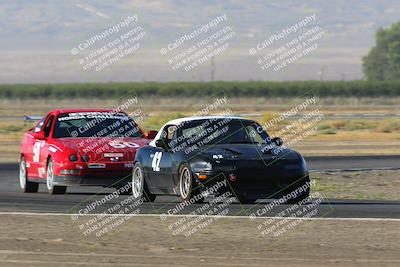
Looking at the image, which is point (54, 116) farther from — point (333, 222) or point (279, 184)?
point (333, 222)

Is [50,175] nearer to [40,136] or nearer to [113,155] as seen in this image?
[40,136]

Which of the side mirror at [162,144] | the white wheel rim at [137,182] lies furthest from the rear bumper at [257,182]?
the white wheel rim at [137,182]

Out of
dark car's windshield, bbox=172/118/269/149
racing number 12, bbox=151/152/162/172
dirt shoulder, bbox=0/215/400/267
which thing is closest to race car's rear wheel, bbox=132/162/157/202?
racing number 12, bbox=151/152/162/172

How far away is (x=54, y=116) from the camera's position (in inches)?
824

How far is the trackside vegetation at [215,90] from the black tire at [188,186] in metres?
103

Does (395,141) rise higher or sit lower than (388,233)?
lower

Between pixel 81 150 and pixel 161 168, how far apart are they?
2.22 meters

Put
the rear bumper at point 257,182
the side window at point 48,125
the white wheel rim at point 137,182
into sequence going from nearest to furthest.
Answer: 1. the rear bumper at point 257,182
2. the white wheel rim at point 137,182
3. the side window at point 48,125

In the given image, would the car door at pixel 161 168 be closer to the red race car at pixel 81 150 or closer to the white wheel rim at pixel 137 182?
the white wheel rim at pixel 137 182

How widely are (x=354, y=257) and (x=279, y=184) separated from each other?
19.0 feet

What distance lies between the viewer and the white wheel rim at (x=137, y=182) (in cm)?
1859

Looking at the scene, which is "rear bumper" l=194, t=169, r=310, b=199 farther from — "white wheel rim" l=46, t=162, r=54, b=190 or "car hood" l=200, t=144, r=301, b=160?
"white wheel rim" l=46, t=162, r=54, b=190

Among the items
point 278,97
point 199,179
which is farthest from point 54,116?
point 278,97

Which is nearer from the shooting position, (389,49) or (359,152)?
(359,152)
